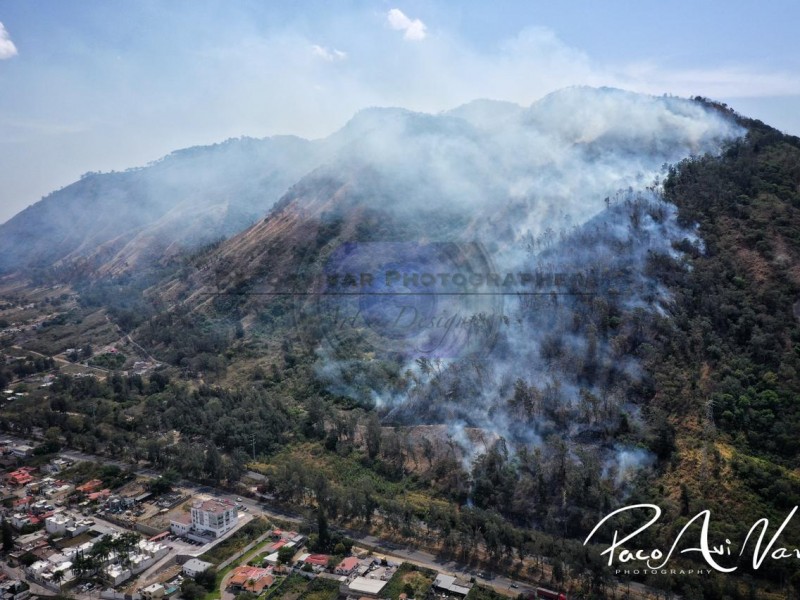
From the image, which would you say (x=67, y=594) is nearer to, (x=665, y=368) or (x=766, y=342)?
(x=665, y=368)

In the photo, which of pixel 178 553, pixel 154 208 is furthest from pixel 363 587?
pixel 154 208

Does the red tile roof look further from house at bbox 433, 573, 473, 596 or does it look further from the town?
house at bbox 433, 573, 473, 596

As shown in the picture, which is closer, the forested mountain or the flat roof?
the flat roof

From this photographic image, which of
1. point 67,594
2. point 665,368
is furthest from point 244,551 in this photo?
point 665,368

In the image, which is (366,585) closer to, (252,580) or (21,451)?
(252,580)

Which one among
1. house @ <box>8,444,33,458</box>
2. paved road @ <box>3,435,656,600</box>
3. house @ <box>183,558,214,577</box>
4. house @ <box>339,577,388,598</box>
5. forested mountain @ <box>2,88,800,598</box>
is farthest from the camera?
house @ <box>8,444,33,458</box>

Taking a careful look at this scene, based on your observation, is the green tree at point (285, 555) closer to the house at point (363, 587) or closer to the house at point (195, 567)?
the house at point (195, 567)

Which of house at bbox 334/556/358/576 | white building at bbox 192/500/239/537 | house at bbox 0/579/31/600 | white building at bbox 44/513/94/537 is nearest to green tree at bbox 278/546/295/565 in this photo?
house at bbox 334/556/358/576

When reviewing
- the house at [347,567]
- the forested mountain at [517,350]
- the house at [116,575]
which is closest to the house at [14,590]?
the house at [116,575]
